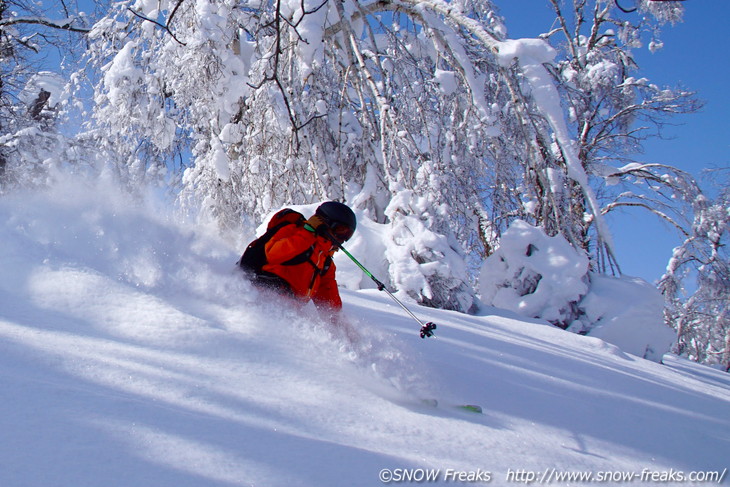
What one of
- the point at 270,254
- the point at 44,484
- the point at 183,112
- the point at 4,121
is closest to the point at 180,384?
the point at 44,484

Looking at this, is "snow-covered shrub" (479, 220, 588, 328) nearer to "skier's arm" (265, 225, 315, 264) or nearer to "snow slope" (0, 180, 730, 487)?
"snow slope" (0, 180, 730, 487)

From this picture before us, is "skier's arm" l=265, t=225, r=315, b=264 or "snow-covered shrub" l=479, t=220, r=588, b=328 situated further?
"snow-covered shrub" l=479, t=220, r=588, b=328

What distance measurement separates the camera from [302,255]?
352 centimetres

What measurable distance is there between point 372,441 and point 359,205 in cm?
647

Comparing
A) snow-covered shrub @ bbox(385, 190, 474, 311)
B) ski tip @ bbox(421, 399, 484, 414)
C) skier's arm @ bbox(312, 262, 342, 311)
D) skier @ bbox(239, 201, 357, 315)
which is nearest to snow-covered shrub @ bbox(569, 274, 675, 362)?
snow-covered shrub @ bbox(385, 190, 474, 311)

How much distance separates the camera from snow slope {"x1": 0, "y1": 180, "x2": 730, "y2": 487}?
1538 millimetres

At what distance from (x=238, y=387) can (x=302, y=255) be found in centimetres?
150

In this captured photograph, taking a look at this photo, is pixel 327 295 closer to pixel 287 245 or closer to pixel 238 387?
pixel 287 245

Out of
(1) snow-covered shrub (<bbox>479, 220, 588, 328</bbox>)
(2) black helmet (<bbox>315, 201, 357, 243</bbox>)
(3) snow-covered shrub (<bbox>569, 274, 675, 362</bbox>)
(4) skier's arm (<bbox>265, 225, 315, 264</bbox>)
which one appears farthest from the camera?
(1) snow-covered shrub (<bbox>479, 220, 588, 328</bbox>)

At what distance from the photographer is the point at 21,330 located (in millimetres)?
2225

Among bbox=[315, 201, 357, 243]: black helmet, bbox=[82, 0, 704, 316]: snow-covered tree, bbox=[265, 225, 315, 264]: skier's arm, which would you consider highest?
bbox=[82, 0, 704, 316]: snow-covered tree

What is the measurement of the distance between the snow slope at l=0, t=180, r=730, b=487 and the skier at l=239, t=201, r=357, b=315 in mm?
177

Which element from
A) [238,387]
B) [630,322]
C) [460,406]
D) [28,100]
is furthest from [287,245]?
[28,100]

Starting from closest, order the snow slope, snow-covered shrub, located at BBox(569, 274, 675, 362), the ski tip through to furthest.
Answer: the snow slope < the ski tip < snow-covered shrub, located at BBox(569, 274, 675, 362)
